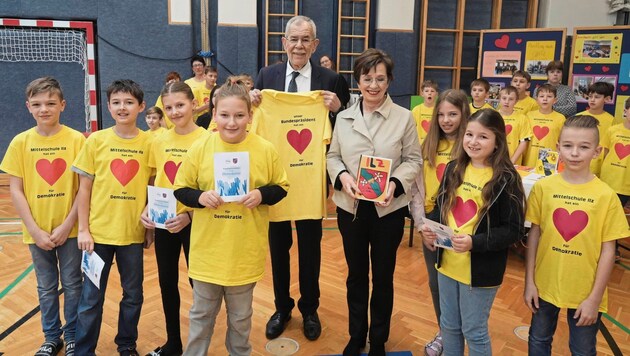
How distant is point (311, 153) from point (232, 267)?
925 mm

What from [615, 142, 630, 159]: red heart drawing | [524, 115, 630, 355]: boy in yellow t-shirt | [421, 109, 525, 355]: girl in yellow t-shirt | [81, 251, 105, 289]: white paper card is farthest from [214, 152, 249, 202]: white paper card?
[615, 142, 630, 159]: red heart drawing

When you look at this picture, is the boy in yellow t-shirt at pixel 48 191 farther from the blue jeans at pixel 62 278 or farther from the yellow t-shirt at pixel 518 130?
the yellow t-shirt at pixel 518 130

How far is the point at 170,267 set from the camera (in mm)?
2658

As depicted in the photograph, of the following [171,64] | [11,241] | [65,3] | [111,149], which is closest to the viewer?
[111,149]

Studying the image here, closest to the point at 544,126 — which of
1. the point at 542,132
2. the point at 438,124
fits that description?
the point at 542,132

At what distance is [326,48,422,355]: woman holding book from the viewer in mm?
2475

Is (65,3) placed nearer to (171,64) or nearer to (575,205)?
(171,64)

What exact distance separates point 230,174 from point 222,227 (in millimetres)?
270

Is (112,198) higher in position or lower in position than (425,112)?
lower

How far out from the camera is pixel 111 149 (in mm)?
2559

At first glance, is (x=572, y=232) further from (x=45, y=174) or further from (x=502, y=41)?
(x=502, y=41)

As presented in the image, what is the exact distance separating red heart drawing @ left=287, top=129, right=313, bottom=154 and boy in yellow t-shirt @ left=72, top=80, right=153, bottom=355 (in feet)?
2.75

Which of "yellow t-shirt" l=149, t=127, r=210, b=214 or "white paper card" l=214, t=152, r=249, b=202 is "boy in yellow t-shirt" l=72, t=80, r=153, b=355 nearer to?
"yellow t-shirt" l=149, t=127, r=210, b=214

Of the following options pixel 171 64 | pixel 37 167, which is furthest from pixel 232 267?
pixel 171 64
